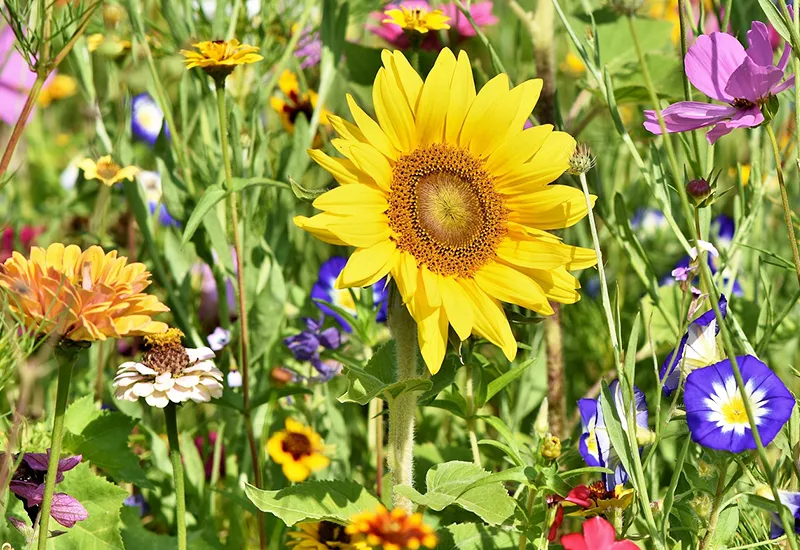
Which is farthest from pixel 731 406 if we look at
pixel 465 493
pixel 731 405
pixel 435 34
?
pixel 435 34

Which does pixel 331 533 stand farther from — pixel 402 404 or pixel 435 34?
pixel 435 34

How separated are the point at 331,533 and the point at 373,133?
39cm

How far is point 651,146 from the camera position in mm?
993

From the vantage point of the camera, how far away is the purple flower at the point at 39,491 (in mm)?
800

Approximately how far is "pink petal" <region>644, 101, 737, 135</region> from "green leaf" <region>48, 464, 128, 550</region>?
599 millimetres

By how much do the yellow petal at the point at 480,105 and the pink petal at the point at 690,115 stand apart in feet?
0.43

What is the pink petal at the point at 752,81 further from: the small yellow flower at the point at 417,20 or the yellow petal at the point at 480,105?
the small yellow flower at the point at 417,20

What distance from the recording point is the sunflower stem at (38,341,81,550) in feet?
2.48

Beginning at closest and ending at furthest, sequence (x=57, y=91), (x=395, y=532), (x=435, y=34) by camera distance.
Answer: (x=395, y=532) < (x=435, y=34) < (x=57, y=91)

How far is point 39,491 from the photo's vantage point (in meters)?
0.80

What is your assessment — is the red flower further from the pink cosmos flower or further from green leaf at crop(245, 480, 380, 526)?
the pink cosmos flower

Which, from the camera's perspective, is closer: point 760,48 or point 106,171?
point 760,48

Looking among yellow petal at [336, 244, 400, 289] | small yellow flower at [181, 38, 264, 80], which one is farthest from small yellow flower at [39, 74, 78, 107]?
yellow petal at [336, 244, 400, 289]

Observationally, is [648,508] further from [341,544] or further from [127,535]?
[127,535]
